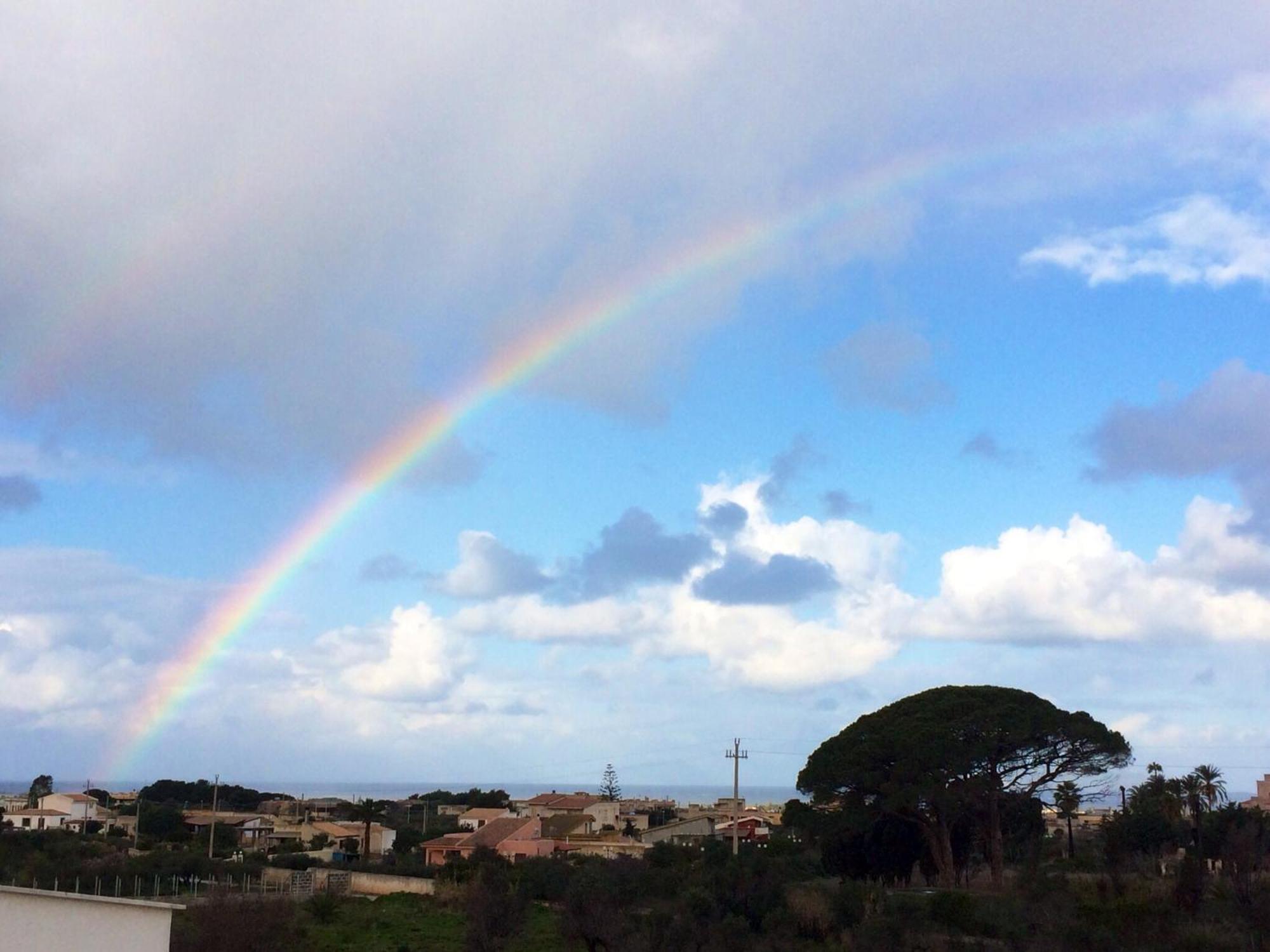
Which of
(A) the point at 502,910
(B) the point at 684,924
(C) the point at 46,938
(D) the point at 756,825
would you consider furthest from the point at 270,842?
(C) the point at 46,938

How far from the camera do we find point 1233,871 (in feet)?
102

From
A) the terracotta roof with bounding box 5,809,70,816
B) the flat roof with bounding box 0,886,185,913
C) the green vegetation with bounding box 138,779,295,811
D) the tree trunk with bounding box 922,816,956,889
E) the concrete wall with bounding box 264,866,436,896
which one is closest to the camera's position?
the flat roof with bounding box 0,886,185,913

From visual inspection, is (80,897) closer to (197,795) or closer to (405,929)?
(405,929)

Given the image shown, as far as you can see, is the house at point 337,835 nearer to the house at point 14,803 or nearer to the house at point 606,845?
the house at point 606,845

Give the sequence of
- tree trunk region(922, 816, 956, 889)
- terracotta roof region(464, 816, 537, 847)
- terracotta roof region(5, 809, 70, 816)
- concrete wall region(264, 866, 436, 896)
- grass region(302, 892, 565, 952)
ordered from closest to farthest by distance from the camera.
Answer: grass region(302, 892, 565, 952), tree trunk region(922, 816, 956, 889), concrete wall region(264, 866, 436, 896), terracotta roof region(464, 816, 537, 847), terracotta roof region(5, 809, 70, 816)

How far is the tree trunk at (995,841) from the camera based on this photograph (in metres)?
43.4

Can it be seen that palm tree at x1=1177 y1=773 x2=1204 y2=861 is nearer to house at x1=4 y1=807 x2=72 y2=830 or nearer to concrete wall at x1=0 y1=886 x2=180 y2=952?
concrete wall at x1=0 y1=886 x2=180 y2=952

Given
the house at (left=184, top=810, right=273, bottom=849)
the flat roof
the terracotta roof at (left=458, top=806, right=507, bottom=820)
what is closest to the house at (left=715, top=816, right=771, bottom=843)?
the terracotta roof at (left=458, top=806, right=507, bottom=820)

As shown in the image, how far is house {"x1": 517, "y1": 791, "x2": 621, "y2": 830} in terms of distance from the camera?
86438 mm

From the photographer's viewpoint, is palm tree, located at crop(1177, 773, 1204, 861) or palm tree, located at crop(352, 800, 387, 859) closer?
palm tree, located at crop(1177, 773, 1204, 861)

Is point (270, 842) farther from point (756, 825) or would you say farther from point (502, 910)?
point (502, 910)

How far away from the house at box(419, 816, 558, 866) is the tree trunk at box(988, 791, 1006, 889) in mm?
23814

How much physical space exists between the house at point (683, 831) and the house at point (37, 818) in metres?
38.0

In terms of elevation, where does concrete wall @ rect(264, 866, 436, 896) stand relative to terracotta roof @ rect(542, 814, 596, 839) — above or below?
below
